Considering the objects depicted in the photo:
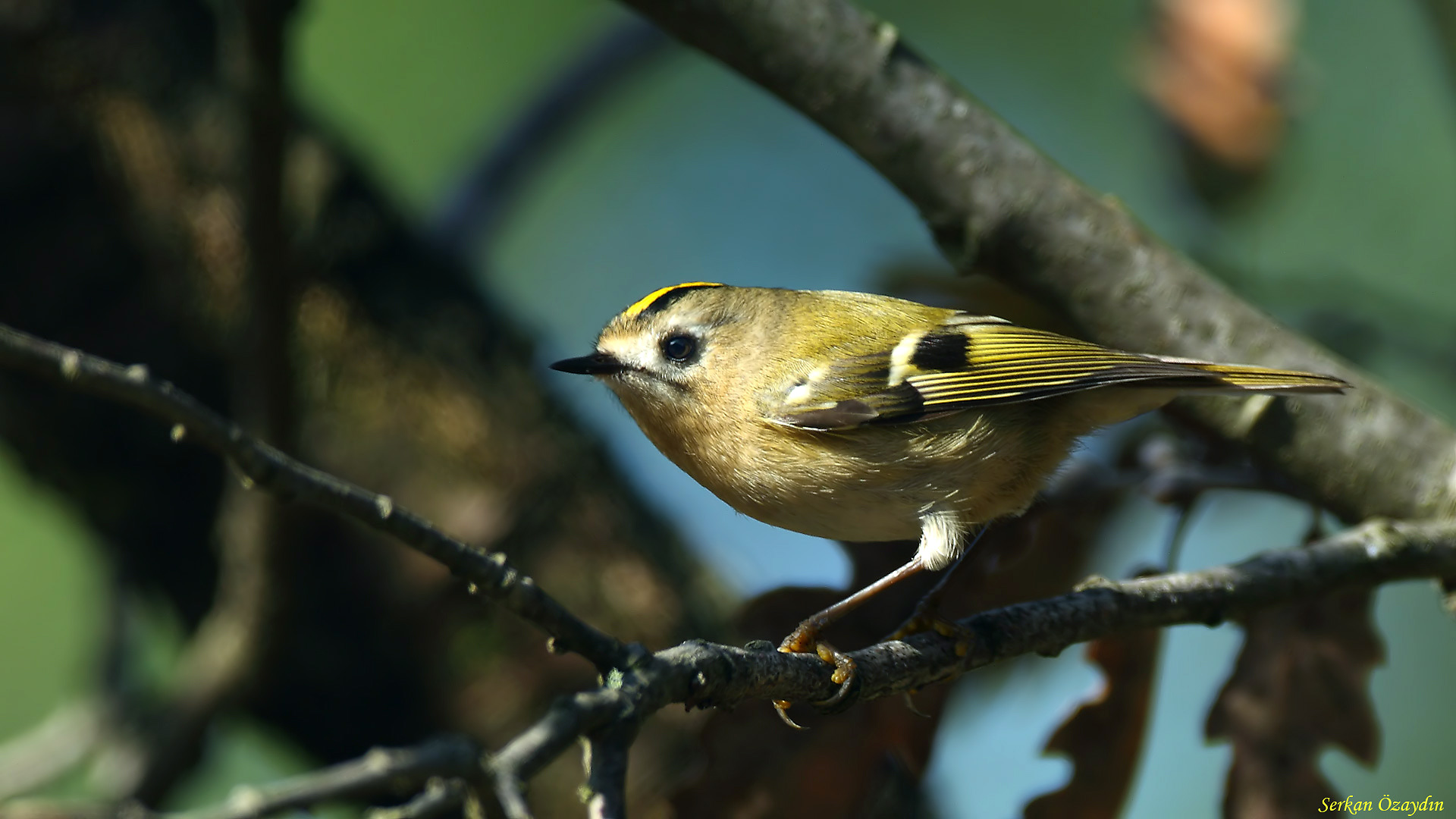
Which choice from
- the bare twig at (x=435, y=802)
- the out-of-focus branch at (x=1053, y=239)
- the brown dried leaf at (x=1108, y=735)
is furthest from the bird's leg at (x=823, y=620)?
the bare twig at (x=435, y=802)

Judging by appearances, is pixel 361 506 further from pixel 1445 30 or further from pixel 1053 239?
pixel 1445 30

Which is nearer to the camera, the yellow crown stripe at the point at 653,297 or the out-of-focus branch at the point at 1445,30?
the yellow crown stripe at the point at 653,297

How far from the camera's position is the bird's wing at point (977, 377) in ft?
4.98

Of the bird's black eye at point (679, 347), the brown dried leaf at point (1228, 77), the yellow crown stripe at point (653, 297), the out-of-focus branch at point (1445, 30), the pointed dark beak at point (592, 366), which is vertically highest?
the brown dried leaf at point (1228, 77)

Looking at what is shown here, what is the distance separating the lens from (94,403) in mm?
2445

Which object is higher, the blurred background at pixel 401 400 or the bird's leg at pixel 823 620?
the blurred background at pixel 401 400

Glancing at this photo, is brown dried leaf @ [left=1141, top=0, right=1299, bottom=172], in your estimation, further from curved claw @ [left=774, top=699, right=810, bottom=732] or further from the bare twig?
the bare twig

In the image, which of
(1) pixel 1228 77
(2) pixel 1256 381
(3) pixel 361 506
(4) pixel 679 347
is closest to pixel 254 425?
(4) pixel 679 347

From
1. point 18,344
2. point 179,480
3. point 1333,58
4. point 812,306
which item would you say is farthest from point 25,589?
point 1333,58

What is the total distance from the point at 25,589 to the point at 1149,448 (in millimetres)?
5461

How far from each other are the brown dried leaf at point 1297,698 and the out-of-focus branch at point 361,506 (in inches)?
47.9

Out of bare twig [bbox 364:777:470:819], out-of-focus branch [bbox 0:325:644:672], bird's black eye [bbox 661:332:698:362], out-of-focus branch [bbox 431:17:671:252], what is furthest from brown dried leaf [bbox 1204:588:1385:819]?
out-of-focus branch [bbox 431:17:671:252]

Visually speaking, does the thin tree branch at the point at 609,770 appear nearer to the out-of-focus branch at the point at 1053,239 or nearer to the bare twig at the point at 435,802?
the bare twig at the point at 435,802

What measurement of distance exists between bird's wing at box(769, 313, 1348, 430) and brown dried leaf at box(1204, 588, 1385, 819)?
0.41 m
